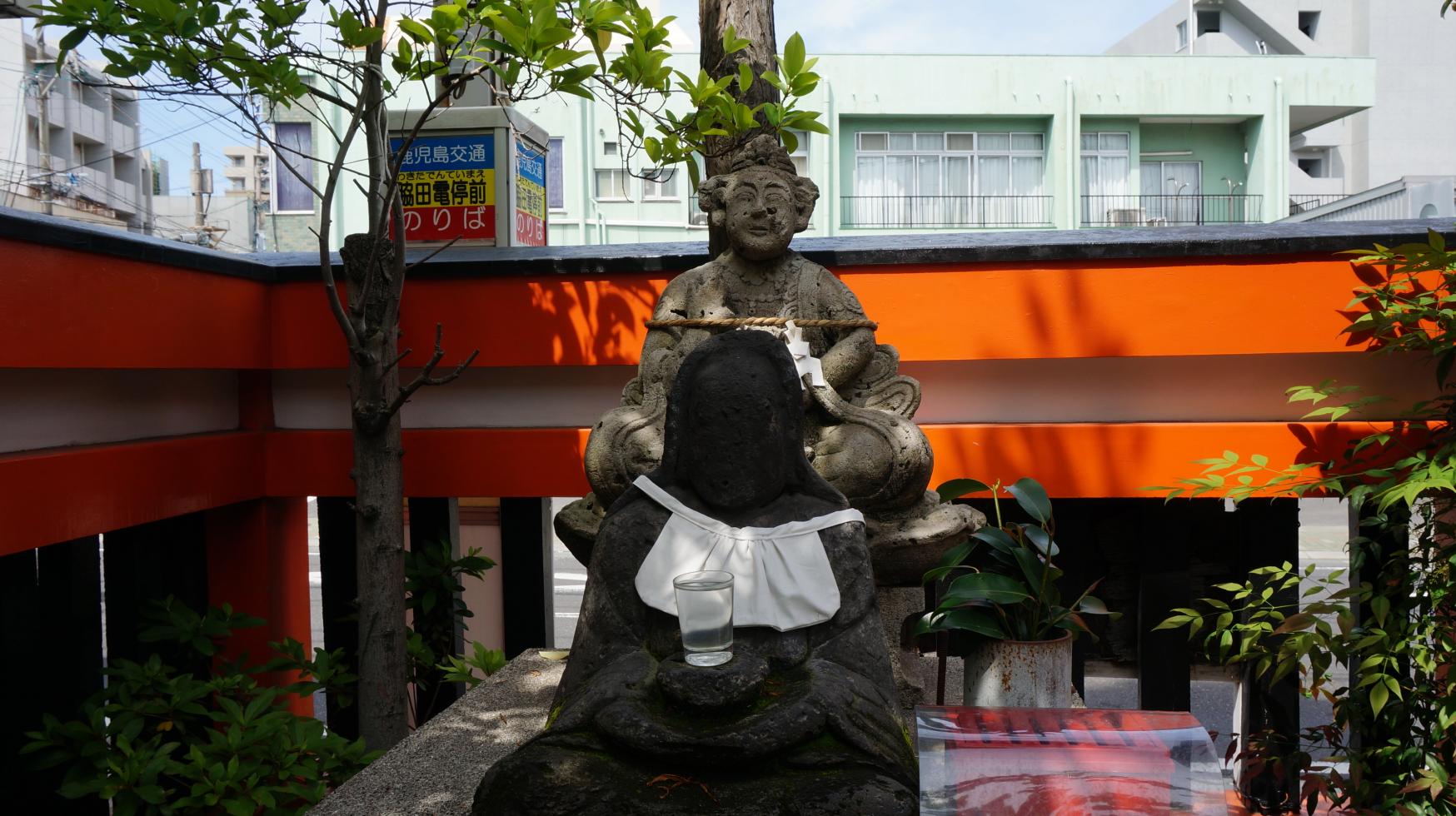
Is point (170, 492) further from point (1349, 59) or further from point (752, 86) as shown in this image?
point (1349, 59)

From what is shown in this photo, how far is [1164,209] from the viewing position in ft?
45.9

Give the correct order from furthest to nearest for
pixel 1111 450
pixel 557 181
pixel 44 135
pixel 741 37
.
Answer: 1. pixel 44 135
2. pixel 557 181
3. pixel 741 37
4. pixel 1111 450

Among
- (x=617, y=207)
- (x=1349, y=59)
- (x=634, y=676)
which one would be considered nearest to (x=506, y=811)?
(x=634, y=676)

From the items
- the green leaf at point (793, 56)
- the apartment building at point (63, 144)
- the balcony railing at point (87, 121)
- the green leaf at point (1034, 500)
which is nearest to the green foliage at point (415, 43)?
the green leaf at point (793, 56)

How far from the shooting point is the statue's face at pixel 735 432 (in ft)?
8.76

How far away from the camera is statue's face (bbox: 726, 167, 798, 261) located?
364 centimetres

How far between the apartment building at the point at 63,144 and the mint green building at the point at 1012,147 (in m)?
5.42

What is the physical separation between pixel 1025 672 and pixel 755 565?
40.5 inches

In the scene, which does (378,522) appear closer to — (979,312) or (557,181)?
(979,312)

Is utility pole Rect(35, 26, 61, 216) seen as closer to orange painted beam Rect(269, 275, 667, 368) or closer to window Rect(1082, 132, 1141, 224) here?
orange painted beam Rect(269, 275, 667, 368)

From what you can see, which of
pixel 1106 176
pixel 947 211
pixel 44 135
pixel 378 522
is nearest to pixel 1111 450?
pixel 378 522

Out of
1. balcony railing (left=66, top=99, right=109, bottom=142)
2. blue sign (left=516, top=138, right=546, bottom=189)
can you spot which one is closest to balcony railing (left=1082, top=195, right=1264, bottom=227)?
blue sign (left=516, top=138, right=546, bottom=189)

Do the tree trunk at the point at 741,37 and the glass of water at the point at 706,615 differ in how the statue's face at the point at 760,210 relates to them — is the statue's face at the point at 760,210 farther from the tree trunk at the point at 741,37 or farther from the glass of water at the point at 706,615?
the glass of water at the point at 706,615

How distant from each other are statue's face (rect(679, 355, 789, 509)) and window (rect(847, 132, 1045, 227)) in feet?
36.7
